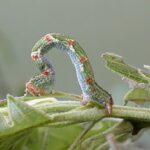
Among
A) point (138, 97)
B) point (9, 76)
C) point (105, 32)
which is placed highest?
point (138, 97)

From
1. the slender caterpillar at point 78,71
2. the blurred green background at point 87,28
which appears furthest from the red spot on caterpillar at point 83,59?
the blurred green background at point 87,28

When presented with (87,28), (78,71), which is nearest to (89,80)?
(78,71)

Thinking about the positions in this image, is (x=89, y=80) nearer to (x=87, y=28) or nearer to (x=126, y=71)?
(x=126, y=71)

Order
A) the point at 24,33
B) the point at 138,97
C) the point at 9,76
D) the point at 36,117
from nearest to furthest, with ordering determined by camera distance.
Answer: the point at 36,117
the point at 138,97
the point at 9,76
the point at 24,33

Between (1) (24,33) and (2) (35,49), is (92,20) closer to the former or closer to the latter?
(1) (24,33)

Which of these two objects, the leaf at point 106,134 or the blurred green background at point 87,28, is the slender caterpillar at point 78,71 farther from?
the blurred green background at point 87,28

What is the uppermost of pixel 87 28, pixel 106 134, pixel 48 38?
pixel 48 38

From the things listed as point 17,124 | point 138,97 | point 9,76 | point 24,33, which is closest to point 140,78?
point 138,97

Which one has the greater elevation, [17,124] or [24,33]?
[17,124]
